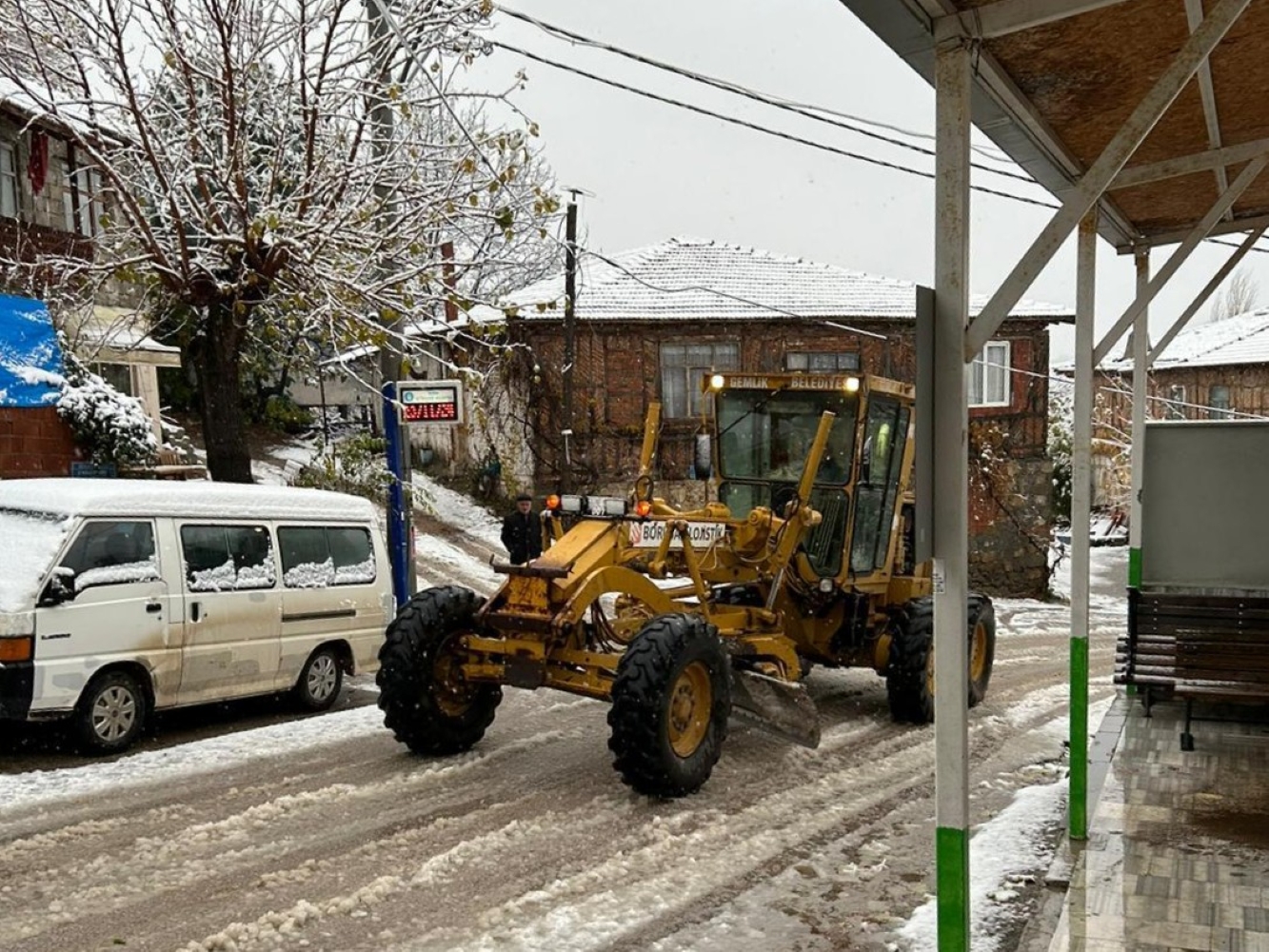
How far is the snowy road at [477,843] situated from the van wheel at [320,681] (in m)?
0.73

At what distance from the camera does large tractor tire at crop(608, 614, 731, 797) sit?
252 inches

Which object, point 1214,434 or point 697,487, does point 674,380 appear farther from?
point 1214,434

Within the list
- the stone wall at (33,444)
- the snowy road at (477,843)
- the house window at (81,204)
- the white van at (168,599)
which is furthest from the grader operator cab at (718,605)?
the house window at (81,204)

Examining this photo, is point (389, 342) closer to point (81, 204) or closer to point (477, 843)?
point (477, 843)

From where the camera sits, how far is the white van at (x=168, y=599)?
23.9ft

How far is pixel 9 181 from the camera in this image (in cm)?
1596

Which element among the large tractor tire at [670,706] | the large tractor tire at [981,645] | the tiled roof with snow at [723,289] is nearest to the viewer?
the large tractor tire at [670,706]

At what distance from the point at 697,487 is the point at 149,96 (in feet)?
46.4

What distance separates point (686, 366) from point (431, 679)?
15740mm

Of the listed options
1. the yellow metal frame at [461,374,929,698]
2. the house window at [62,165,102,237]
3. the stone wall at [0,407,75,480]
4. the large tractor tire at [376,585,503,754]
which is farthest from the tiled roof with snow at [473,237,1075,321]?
the large tractor tire at [376,585,503,754]

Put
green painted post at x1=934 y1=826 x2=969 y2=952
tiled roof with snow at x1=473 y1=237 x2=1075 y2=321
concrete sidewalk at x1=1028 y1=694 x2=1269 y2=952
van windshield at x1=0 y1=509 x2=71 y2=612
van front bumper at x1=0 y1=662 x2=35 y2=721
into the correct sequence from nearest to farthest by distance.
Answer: green painted post at x1=934 y1=826 x2=969 y2=952 → concrete sidewalk at x1=1028 y1=694 x2=1269 y2=952 → van front bumper at x1=0 y1=662 x2=35 y2=721 → van windshield at x1=0 y1=509 x2=71 y2=612 → tiled roof with snow at x1=473 y1=237 x2=1075 y2=321

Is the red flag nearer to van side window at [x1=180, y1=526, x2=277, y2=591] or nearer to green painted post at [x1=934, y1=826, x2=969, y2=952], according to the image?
van side window at [x1=180, y1=526, x2=277, y2=591]

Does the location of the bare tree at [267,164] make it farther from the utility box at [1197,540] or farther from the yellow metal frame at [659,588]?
the utility box at [1197,540]

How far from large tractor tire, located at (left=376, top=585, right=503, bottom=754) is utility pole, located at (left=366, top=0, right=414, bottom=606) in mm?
2946
